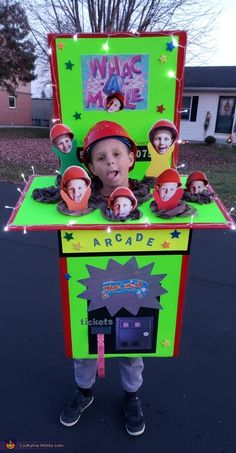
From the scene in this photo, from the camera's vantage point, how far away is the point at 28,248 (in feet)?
14.2

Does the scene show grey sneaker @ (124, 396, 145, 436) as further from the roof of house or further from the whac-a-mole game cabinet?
the roof of house

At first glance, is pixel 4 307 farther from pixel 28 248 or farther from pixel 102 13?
pixel 102 13

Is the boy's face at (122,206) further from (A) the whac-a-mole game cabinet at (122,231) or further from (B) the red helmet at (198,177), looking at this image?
(B) the red helmet at (198,177)

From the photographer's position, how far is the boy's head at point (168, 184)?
4.83 ft

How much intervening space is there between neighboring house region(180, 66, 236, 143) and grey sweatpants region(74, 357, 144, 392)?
16.5 meters

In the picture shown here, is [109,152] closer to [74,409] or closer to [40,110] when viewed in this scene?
[74,409]

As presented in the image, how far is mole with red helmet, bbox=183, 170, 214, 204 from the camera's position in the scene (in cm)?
163

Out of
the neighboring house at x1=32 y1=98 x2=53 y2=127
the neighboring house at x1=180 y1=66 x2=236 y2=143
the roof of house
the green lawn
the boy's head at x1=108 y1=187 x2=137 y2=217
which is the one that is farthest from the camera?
the neighboring house at x1=32 y1=98 x2=53 y2=127

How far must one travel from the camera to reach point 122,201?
4.66 ft

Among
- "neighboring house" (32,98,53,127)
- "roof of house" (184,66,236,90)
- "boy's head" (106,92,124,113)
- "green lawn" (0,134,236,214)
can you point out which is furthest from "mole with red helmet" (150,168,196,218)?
"neighboring house" (32,98,53,127)

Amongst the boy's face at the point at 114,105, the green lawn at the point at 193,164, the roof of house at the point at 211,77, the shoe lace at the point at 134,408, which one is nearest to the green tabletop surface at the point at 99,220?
the boy's face at the point at 114,105

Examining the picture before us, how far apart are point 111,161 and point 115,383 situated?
5.09 feet

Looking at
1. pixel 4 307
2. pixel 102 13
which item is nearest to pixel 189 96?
pixel 102 13

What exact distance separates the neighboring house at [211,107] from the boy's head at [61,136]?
16.4m
